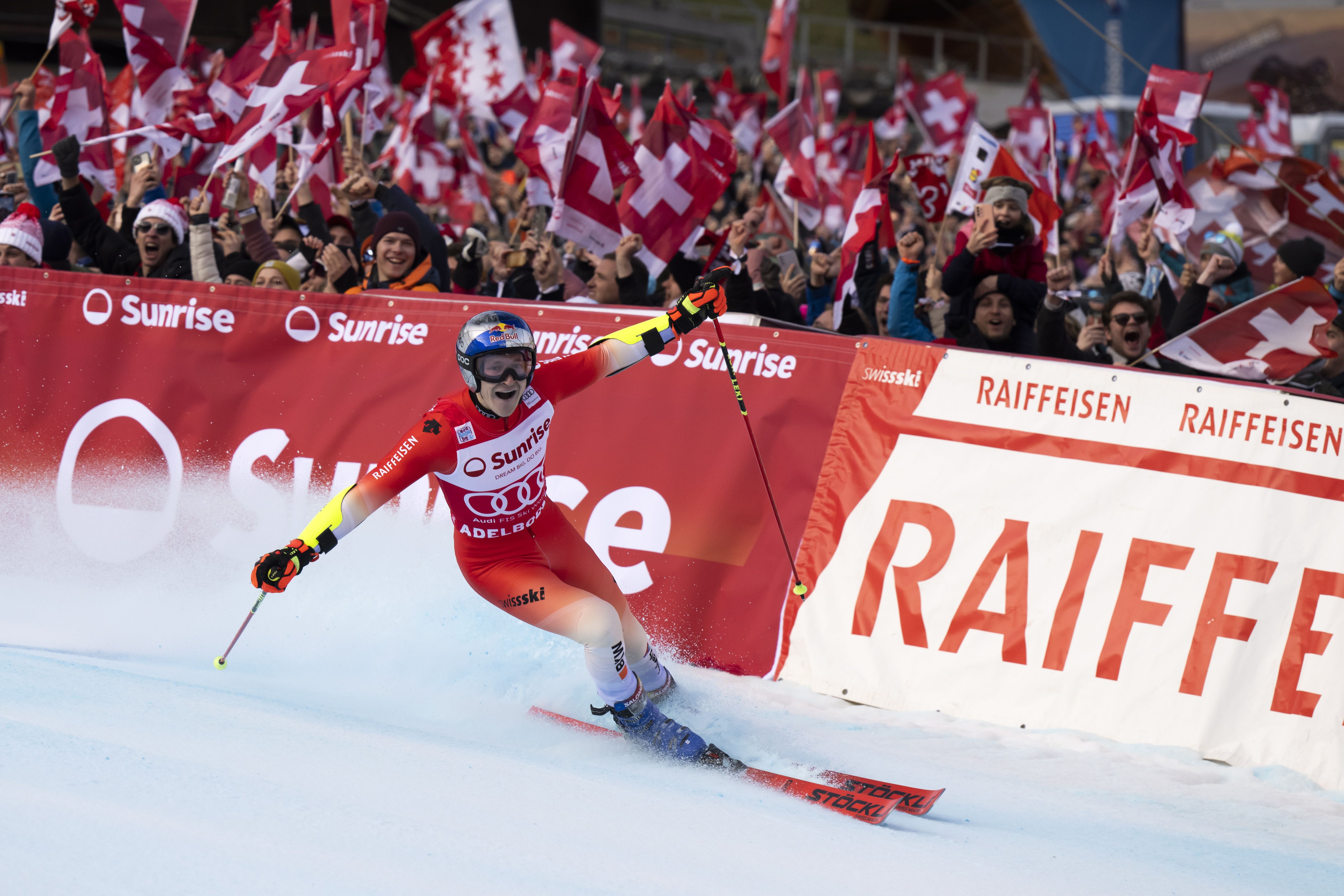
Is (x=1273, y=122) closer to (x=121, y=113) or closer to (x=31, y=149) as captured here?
(x=121, y=113)

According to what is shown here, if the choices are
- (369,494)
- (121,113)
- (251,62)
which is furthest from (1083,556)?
(121,113)

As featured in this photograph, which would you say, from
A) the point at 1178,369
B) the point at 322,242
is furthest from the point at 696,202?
the point at 1178,369

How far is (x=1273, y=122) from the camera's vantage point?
14742 mm

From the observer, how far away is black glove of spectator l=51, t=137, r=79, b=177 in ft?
26.9

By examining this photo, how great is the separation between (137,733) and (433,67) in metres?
9.34

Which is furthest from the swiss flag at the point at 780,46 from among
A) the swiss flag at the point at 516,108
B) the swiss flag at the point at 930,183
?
the swiss flag at the point at 930,183

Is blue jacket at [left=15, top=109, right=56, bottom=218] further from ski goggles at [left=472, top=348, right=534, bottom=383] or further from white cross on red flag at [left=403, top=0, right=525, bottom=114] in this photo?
ski goggles at [left=472, top=348, right=534, bottom=383]

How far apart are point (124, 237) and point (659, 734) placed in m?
6.18

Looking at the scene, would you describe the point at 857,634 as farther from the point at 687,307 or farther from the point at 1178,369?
the point at 1178,369

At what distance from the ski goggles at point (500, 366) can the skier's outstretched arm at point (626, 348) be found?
1.25 ft

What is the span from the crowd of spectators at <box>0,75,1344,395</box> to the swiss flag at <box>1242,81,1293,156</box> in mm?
5706

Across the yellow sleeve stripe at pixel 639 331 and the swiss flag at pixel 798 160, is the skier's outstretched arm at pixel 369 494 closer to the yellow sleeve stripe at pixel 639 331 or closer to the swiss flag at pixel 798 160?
the yellow sleeve stripe at pixel 639 331

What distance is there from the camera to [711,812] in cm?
415

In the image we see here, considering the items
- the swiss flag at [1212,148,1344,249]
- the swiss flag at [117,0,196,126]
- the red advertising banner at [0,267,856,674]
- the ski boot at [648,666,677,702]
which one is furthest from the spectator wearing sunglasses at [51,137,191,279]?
the swiss flag at [1212,148,1344,249]
